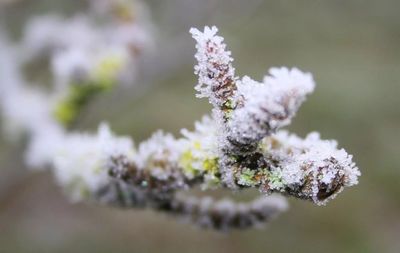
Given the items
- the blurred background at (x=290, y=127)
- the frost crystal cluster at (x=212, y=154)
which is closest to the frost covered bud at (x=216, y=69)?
the frost crystal cluster at (x=212, y=154)

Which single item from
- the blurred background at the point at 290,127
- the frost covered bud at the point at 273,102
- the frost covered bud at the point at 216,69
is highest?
the blurred background at the point at 290,127

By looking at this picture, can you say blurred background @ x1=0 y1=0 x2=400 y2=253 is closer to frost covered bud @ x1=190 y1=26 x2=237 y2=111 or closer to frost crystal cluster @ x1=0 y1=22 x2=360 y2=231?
frost crystal cluster @ x1=0 y1=22 x2=360 y2=231

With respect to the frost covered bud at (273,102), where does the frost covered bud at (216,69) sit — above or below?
above

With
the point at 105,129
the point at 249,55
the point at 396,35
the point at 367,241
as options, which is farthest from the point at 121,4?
the point at 396,35

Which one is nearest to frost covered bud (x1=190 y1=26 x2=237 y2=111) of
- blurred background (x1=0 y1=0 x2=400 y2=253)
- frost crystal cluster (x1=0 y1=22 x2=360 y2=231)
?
frost crystal cluster (x1=0 y1=22 x2=360 y2=231)

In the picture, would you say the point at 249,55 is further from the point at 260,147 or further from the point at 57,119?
the point at 260,147

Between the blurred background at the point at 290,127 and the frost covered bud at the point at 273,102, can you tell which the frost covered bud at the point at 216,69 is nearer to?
the frost covered bud at the point at 273,102

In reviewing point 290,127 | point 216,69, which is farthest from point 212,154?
point 290,127
